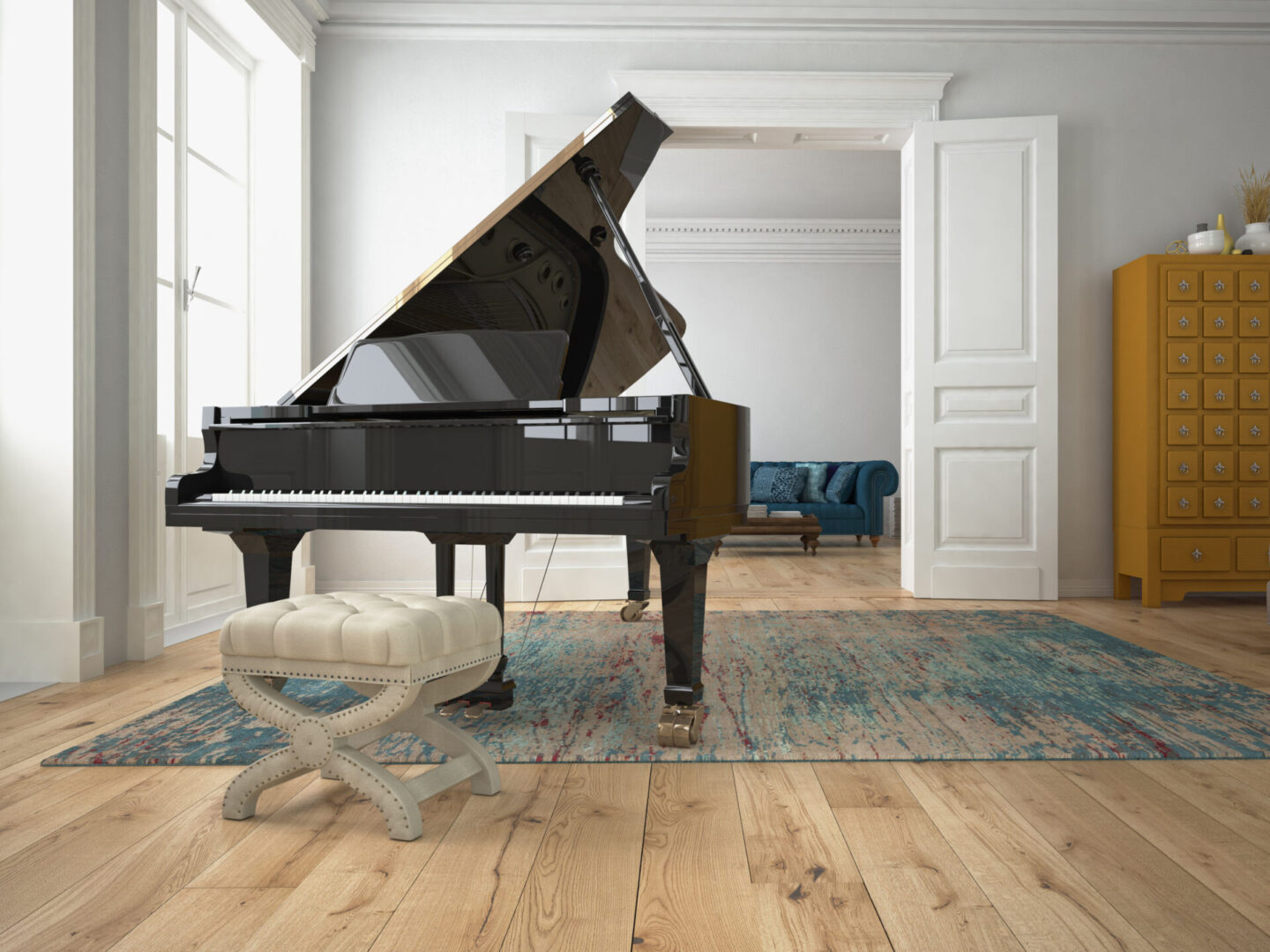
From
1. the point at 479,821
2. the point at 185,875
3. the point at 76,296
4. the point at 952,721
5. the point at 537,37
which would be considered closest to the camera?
the point at 185,875

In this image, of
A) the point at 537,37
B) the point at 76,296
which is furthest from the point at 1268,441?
the point at 76,296

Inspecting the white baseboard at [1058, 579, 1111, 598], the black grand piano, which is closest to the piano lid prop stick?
the black grand piano

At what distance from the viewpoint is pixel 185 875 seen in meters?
1.46

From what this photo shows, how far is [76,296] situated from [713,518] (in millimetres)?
2249

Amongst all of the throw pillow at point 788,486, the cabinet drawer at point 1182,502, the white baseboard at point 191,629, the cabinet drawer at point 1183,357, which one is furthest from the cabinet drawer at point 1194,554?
the white baseboard at point 191,629

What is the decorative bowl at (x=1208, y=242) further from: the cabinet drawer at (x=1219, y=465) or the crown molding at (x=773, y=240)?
the crown molding at (x=773, y=240)

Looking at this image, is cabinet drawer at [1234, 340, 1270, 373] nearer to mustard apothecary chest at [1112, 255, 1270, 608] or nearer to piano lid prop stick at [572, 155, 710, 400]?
mustard apothecary chest at [1112, 255, 1270, 608]

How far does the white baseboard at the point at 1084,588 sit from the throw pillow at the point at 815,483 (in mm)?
3175

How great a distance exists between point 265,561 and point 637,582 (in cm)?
194

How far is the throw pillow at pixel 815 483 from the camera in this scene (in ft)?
26.4

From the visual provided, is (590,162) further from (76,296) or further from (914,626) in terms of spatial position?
(914,626)

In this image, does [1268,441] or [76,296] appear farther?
[1268,441]

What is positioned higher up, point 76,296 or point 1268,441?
point 76,296

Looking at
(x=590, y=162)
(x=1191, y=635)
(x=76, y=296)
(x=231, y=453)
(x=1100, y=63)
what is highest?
(x=1100, y=63)
